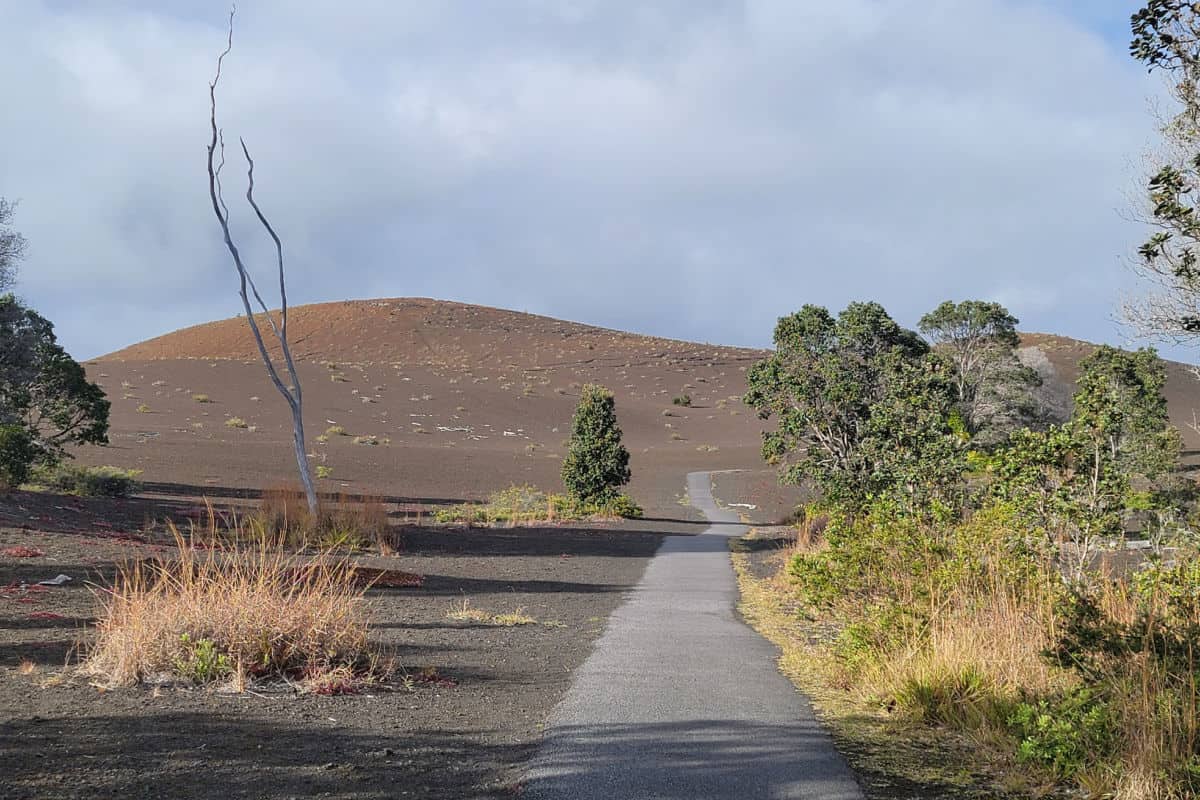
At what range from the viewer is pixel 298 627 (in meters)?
7.47

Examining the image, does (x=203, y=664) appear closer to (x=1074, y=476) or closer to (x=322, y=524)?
(x=1074, y=476)

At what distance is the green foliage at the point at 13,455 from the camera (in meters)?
21.8

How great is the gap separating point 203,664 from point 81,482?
21610mm

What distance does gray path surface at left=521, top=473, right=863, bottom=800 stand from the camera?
507cm

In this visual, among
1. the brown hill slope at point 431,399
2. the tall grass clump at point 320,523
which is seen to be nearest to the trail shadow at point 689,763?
the tall grass clump at point 320,523

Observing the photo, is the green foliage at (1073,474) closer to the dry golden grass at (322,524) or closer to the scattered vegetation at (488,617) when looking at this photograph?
the scattered vegetation at (488,617)

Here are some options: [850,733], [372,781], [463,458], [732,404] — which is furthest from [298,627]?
[732,404]

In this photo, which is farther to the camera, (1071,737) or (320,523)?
(320,523)

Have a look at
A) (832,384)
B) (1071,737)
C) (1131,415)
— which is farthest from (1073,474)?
(832,384)

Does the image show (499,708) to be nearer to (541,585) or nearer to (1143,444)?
(541,585)

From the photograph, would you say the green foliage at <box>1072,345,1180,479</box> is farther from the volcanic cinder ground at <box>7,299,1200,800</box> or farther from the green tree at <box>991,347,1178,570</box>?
the volcanic cinder ground at <box>7,299,1200,800</box>

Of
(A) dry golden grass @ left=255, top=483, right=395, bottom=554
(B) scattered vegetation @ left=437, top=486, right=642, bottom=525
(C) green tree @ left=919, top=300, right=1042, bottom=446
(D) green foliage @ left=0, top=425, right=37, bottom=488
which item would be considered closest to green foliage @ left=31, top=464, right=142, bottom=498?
(D) green foliage @ left=0, top=425, right=37, bottom=488

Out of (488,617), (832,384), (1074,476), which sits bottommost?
(488,617)

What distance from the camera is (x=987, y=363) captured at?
131 ft
